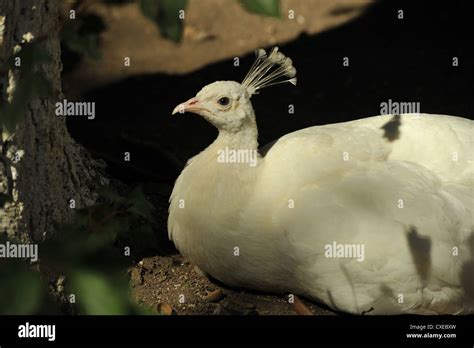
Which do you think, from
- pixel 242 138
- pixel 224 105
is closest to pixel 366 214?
pixel 242 138

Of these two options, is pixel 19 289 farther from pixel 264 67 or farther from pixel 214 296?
pixel 264 67

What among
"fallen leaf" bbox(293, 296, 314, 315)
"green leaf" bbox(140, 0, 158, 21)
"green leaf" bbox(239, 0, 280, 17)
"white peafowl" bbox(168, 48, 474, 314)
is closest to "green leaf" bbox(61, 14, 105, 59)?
"green leaf" bbox(140, 0, 158, 21)

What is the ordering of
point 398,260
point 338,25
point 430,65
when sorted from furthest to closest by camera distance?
1. point 338,25
2. point 430,65
3. point 398,260

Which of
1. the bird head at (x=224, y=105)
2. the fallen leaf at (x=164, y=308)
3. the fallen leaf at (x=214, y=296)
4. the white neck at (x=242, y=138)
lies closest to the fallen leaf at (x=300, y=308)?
the fallen leaf at (x=214, y=296)

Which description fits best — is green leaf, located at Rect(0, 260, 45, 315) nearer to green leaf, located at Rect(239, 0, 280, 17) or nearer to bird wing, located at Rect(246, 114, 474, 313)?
green leaf, located at Rect(239, 0, 280, 17)

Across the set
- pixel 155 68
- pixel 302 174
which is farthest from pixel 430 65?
pixel 302 174

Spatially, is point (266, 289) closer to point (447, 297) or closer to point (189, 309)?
point (189, 309)

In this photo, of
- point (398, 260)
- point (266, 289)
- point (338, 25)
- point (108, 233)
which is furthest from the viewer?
point (338, 25)

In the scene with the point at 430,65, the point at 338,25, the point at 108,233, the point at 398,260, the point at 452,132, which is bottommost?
the point at 398,260
